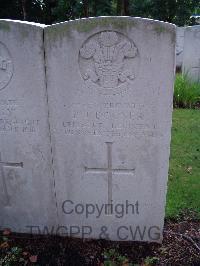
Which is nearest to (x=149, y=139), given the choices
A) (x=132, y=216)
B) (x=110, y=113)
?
(x=110, y=113)

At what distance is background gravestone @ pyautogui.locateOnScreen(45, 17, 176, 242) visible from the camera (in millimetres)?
2867

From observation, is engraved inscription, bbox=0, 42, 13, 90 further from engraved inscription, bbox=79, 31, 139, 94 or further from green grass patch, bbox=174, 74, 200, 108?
green grass patch, bbox=174, 74, 200, 108

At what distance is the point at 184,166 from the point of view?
17.0 feet

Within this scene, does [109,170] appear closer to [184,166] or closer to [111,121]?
[111,121]

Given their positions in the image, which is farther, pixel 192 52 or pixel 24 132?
pixel 192 52

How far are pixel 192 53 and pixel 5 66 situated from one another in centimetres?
730

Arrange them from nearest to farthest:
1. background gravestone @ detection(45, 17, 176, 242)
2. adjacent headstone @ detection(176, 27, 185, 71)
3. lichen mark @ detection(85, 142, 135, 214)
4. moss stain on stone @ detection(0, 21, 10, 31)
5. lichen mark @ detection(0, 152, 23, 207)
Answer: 1. background gravestone @ detection(45, 17, 176, 242)
2. moss stain on stone @ detection(0, 21, 10, 31)
3. lichen mark @ detection(85, 142, 135, 214)
4. lichen mark @ detection(0, 152, 23, 207)
5. adjacent headstone @ detection(176, 27, 185, 71)

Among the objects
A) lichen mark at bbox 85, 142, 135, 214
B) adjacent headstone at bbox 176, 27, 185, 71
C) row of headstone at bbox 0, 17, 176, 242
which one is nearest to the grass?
row of headstone at bbox 0, 17, 176, 242

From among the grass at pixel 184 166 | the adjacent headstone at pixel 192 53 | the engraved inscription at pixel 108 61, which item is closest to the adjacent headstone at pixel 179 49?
the adjacent headstone at pixel 192 53

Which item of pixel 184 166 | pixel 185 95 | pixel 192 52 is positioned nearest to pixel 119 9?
pixel 192 52

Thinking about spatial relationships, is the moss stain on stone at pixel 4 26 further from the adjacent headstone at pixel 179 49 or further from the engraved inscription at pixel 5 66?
the adjacent headstone at pixel 179 49

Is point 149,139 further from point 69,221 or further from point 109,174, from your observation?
point 69,221

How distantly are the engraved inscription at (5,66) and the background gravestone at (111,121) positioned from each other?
36 cm

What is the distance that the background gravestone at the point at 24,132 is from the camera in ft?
9.89
